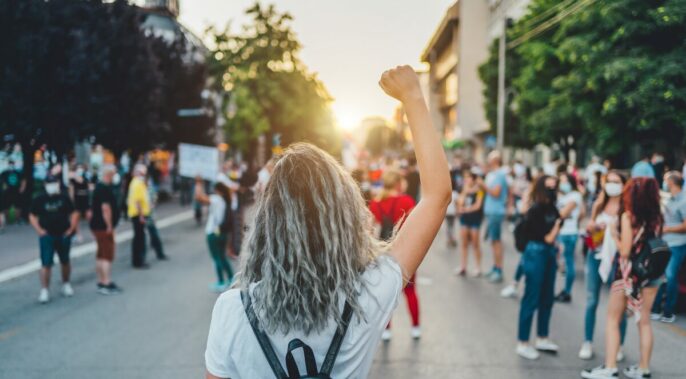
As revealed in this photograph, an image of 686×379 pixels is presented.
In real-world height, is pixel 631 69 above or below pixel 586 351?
above

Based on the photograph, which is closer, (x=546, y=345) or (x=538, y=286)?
(x=538, y=286)

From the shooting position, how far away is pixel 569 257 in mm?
8156

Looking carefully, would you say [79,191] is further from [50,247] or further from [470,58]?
[470,58]

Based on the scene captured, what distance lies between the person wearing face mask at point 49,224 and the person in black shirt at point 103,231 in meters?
0.50

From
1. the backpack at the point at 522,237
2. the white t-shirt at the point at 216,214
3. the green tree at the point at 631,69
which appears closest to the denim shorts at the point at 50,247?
the white t-shirt at the point at 216,214

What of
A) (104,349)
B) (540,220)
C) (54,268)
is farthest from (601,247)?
(54,268)

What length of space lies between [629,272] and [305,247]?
431cm

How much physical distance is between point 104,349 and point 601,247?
196 inches

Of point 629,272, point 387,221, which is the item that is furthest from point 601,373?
point 387,221

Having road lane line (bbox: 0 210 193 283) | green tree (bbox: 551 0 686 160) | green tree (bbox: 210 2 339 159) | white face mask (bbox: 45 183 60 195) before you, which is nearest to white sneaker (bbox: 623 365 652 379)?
white face mask (bbox: 45 183 60 195)

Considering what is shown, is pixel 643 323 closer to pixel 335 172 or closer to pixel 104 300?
pixel 335 172

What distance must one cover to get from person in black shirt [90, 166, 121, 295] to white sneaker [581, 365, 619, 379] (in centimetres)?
657

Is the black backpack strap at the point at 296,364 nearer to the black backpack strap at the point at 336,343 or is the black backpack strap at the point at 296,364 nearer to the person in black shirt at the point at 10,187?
the black backpack strap at the point at 336,343

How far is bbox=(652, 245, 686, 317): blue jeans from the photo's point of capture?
7.40m
